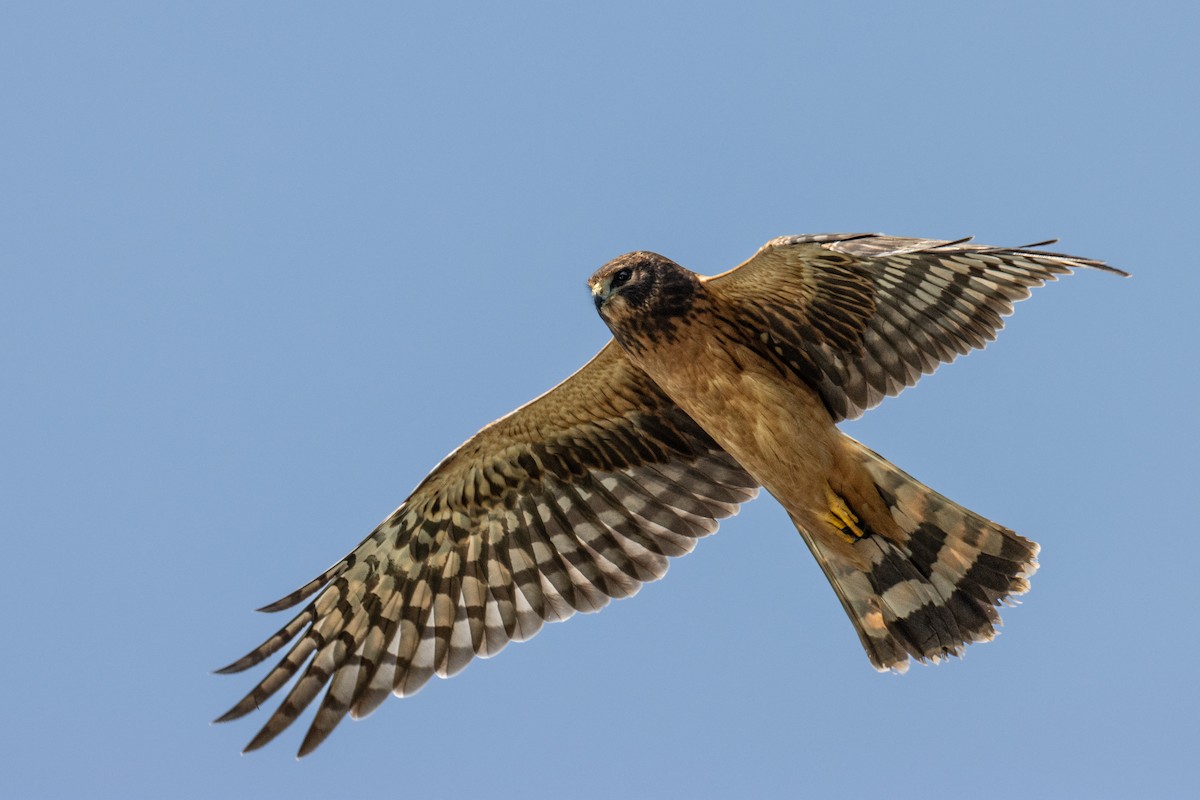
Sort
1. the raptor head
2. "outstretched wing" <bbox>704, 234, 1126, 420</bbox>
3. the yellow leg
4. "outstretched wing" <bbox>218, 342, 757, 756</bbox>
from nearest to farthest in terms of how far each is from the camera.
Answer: "outstretched wing" <bbox>704, 234, 1126, 420</bbox> → the raptor head → the yellow leg → "outstretched wing" <bbox>218, 342, 757, 756</bbox>

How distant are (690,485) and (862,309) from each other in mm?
1912

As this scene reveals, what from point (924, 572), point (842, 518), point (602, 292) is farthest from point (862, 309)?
point (924, 572)

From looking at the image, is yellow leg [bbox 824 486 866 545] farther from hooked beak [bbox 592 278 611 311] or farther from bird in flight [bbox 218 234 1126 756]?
hooked beak [bbox 592 278 611 311]

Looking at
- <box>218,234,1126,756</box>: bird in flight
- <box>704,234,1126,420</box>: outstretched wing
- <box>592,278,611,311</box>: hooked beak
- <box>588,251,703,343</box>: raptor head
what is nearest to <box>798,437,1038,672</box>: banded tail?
<box>218,234,1126,756</box>: bird in flight

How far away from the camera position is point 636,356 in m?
8.67

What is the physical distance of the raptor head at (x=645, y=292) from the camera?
8.48 meters

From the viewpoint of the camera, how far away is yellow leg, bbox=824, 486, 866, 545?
28.6 ft

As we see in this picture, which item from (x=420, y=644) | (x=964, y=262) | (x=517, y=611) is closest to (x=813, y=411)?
(x=964, y=262)

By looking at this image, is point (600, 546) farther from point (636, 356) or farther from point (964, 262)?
point (964, 262)

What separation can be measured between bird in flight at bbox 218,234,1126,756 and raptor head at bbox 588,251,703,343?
13 millimetres

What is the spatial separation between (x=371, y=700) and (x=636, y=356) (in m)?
3.11

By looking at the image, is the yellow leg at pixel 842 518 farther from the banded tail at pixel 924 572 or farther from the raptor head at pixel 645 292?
the raptor head at pixel 645 292

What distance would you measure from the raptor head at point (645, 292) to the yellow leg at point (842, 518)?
1600mm

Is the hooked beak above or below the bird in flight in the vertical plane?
above
